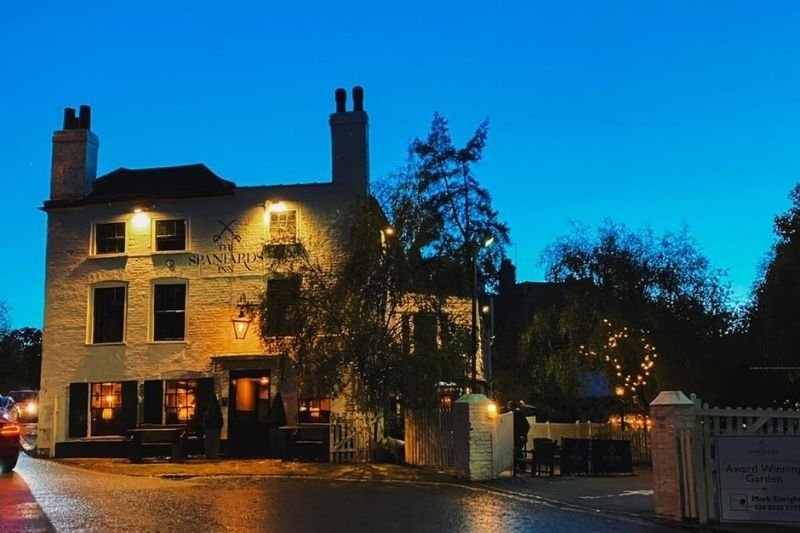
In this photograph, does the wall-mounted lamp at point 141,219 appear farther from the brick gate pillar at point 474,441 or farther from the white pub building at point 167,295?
the brick gate pillar at point 474,441

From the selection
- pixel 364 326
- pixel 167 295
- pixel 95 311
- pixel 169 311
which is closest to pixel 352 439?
pixel 364 326

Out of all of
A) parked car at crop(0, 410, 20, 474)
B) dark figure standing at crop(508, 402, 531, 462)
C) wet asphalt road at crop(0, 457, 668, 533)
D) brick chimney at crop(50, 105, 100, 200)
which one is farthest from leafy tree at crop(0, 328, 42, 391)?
wet asphalt road at crop(0, 457, 668, 533)

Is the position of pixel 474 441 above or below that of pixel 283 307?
below

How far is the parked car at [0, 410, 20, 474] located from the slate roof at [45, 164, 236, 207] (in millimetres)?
8995

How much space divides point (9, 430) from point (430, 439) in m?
8.43

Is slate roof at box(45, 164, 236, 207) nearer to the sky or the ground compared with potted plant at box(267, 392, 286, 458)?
nearer to the sky

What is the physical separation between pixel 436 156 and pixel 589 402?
1366 cm

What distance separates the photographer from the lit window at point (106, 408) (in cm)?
2244

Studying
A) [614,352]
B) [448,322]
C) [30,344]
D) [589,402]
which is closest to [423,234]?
[448,322]

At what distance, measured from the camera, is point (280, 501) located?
12375 millimetres

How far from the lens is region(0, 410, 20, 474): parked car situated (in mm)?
15352

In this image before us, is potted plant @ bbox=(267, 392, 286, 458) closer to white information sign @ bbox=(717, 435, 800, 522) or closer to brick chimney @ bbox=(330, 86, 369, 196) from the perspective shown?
brick chimney @ bbox=(330, 86, 369, 196)

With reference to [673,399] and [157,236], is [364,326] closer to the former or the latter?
[157,236]

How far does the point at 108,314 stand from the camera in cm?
2303
